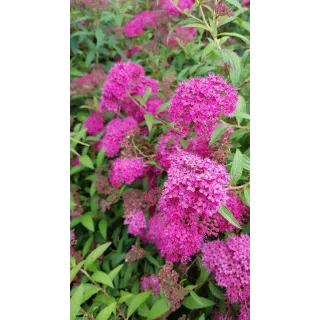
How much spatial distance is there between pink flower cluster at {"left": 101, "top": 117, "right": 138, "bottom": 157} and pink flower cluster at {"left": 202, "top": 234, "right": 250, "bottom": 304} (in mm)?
571

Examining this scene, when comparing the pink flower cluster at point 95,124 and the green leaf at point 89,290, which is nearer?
the green leaf at point 89,290

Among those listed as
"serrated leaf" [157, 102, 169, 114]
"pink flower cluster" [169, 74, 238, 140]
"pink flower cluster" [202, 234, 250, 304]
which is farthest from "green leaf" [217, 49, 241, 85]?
"pink flower cluster" [202, 234, 250, 304]

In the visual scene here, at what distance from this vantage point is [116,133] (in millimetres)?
1466

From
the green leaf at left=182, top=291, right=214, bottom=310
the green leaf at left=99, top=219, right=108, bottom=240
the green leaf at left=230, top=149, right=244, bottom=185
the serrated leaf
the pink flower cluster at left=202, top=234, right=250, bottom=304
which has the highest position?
the green leaf at left=230, top=149, right=244, bottom=185

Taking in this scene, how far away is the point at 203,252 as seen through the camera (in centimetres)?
113

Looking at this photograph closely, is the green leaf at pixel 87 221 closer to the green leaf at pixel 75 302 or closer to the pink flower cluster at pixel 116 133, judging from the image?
the pink flower cluster at pixel 116 133

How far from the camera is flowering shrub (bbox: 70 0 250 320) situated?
3.24 feet

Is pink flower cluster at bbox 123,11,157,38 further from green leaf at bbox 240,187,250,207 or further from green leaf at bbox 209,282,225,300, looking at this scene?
green leaf at bbox 209,282,225,300

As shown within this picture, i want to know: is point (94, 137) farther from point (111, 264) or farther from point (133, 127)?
point (111, 264)

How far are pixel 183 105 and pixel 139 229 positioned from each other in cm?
60

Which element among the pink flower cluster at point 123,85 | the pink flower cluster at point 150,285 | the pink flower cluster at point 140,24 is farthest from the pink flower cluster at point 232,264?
the pink flower cluster at point 140,24

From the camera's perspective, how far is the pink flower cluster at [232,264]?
1009mm

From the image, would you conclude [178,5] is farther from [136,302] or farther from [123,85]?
[136,302]

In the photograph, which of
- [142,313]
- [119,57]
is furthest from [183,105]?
[119,57]
